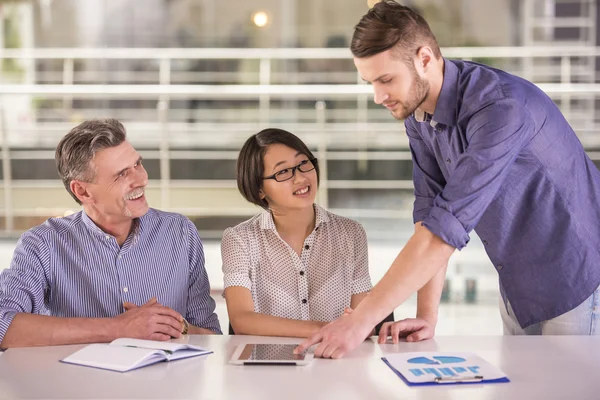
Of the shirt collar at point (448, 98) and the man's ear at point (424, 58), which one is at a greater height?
the man's ear at point (424, 58)

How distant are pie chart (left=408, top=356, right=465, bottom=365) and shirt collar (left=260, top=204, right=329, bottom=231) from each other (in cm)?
52

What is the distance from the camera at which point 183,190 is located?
17.0ft

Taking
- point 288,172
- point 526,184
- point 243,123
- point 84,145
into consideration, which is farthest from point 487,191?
point 243,123

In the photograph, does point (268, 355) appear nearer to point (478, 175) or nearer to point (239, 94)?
point (478, 175)

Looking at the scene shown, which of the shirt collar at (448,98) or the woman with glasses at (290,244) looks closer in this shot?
the shirt collar at (448,98)

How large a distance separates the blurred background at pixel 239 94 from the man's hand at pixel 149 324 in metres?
A: 1.87

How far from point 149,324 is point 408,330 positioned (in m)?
0.42

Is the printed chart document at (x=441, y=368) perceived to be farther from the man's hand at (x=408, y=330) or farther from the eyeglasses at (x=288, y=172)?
the eyeglasses at (x=288, y=172)

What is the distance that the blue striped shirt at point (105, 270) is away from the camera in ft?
4.64

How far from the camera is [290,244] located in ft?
5.12

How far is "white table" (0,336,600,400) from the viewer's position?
958mm

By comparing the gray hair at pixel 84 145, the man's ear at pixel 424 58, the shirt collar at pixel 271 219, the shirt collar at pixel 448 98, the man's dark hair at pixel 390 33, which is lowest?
the shirt collar at pixel 271 219

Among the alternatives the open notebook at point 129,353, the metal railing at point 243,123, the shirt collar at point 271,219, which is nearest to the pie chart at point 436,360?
the open notebook at point 129,353

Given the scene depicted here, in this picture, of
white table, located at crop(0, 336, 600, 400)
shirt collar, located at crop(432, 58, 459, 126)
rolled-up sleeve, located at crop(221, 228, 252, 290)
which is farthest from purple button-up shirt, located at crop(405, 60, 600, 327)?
rolled-up sleeve, located at crop(221, 228, 252, 290)
